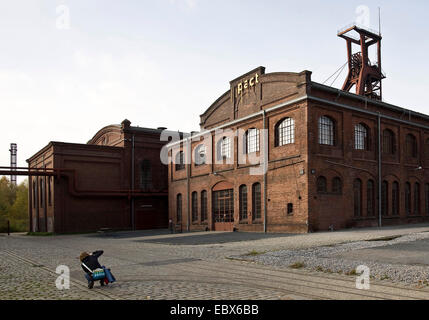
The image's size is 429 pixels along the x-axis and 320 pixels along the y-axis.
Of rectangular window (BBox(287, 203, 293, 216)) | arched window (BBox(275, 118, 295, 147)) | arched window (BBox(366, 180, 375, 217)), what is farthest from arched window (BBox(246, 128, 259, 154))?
arched window (BBox(366, 180, 375, 217))

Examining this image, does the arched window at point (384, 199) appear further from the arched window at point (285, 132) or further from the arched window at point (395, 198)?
the arched window at point (285, 132)

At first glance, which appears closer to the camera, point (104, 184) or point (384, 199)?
point (384, 199)

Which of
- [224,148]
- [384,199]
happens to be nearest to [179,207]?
[224,148]

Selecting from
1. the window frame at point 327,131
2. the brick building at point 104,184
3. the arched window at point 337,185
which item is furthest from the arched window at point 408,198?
the brick building at point 104,184

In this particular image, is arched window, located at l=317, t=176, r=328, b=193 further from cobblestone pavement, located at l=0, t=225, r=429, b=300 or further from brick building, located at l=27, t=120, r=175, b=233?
brick building, located at l=27, t=120, r=175, b=233

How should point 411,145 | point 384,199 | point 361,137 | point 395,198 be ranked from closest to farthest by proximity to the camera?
point 361,137, point 384,199, point 395,198, point 411,145

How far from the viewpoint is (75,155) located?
36.8m

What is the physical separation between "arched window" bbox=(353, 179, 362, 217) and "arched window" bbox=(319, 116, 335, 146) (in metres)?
3.15

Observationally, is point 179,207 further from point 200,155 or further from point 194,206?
point 200,155

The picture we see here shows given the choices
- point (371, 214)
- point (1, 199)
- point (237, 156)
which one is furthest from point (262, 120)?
point (1, 199)

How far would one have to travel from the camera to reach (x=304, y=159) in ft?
74.1

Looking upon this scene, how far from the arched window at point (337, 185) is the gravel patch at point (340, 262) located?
827cm

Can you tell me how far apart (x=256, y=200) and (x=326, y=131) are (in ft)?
20.8
